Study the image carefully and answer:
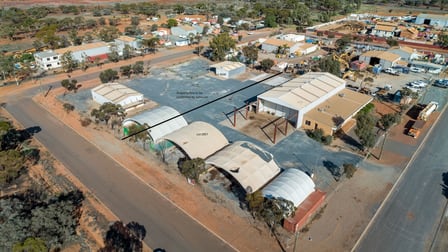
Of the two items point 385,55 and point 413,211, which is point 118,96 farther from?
point 385,55

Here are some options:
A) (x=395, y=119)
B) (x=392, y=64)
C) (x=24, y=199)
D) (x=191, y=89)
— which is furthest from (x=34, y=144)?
(x=392, y=64)

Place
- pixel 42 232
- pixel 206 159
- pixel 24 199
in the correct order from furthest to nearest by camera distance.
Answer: pixel 206 159 → pixel 24 199 → pixel 42 232

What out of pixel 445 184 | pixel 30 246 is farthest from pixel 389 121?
pixel 30 246

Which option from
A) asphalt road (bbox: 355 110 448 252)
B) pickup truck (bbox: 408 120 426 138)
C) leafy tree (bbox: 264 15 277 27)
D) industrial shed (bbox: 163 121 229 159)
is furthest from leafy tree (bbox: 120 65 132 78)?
leafy tree (bbox: 264 15 277 27)

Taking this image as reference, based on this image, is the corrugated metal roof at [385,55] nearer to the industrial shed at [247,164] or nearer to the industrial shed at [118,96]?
the industrial shed at [247,164]

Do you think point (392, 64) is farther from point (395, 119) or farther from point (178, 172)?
point (178, 172)

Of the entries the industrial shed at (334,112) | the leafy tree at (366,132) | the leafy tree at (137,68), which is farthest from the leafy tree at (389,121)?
the leafy tree at (137,68)
